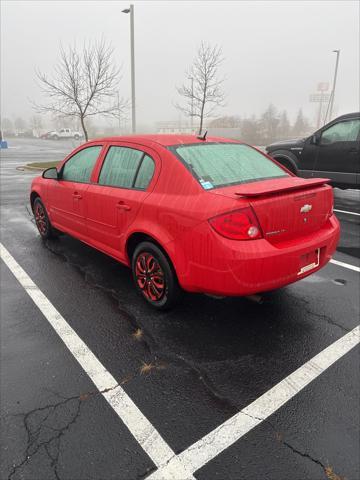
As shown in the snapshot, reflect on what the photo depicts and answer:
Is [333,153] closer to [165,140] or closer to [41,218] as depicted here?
[165,140]

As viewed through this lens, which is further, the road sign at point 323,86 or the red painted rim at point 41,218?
the road sign at point 323,86

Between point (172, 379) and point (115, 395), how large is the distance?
1.34 ft

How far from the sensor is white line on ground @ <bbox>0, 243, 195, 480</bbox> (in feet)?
6.30

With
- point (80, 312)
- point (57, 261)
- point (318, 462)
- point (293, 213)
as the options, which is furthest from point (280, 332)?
point (57, 261)

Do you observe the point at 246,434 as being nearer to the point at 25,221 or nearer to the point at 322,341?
the point at 322,341

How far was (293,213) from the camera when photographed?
2844mm

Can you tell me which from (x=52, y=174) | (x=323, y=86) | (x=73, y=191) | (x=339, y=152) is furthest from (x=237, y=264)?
(x=323, y=86)

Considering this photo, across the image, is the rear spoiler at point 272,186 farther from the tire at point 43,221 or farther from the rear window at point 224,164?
the tire at point 43,221

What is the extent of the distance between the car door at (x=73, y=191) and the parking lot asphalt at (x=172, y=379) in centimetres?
72

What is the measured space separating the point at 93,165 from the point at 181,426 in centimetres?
300

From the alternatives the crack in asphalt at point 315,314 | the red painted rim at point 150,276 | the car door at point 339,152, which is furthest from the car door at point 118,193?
the car door at point 339,152

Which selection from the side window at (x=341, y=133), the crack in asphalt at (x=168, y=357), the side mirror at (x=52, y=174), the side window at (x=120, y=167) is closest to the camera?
the crack in asphalt at (x=168, y=357)

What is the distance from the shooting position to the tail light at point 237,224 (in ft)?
8.61

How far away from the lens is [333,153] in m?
7.75
